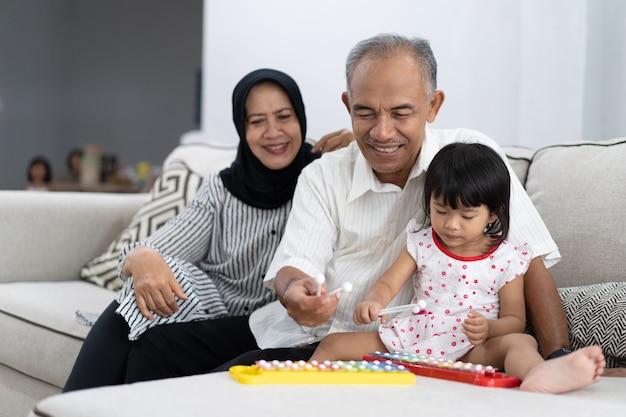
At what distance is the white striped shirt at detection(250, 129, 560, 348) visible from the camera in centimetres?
181

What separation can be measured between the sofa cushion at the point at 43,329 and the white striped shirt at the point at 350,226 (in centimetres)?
61

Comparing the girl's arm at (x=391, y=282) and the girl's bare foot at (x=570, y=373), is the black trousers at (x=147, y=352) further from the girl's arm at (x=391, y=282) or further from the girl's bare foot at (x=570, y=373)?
the girl's bare foot at (x=570, y=373)

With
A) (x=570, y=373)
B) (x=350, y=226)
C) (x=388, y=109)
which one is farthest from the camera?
(x=350, y=226)

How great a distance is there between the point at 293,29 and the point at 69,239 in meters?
1.61

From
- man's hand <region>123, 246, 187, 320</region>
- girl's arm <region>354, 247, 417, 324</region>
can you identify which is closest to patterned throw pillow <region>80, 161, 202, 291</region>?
man's hand <region>123, 246, 187, 320</region>

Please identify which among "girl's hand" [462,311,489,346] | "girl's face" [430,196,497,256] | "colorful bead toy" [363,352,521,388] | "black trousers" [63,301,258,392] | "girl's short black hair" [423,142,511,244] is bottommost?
"black trousers" [63,301,258,392]

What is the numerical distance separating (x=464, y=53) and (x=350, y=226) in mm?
1435

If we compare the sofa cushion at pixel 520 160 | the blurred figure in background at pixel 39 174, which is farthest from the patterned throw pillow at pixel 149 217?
the blurred figure in background at pixel 39 174

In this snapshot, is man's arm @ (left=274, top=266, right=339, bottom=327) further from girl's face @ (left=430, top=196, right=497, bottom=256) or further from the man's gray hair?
the man's gray hair

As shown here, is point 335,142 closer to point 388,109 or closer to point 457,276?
point 388,109

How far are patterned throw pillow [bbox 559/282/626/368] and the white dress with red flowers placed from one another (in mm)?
157

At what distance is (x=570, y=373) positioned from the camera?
4.08 feet

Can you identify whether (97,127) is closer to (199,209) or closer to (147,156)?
(147,156)

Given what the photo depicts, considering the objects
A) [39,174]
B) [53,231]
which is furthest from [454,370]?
[39,174]
